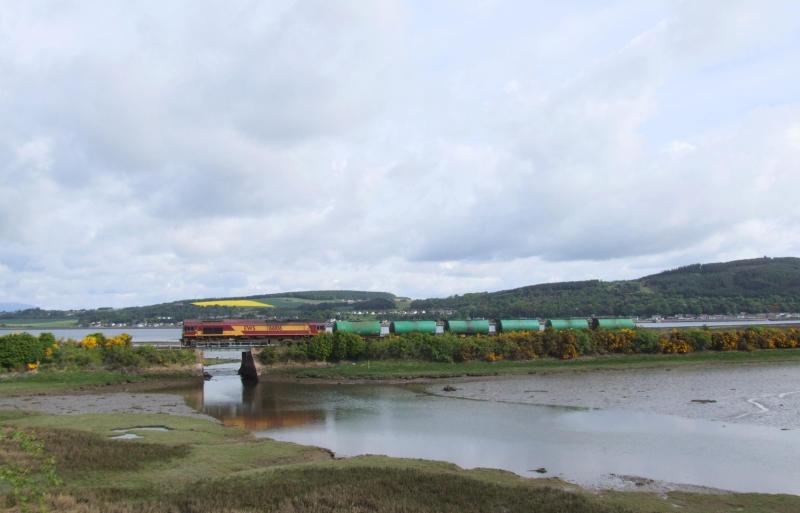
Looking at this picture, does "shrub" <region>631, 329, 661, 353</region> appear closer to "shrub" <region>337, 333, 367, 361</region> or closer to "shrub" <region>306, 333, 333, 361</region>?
"shrub" <region>337, 333, 367, 361</region>

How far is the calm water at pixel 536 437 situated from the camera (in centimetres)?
3053

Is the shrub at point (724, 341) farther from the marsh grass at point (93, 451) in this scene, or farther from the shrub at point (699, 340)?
the marsh grass at point (93, 451)

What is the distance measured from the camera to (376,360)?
281 feet

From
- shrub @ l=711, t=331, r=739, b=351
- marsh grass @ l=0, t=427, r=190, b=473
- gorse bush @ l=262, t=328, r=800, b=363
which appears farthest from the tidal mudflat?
marsh grass @ l=0, t=427, r=190, b=473

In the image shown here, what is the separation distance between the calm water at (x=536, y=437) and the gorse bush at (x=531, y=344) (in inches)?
904

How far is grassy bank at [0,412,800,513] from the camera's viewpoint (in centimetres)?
2181

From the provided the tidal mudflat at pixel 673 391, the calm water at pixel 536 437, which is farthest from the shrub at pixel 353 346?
the calm water at pixel 536 437

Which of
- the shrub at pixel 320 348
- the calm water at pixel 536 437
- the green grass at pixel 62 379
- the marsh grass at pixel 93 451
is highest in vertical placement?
the shrub at pixel 320 348

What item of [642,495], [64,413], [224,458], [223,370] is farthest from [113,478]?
[223,370]

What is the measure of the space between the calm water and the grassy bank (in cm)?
406

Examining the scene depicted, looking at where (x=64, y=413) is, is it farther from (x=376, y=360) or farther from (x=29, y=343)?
(x=376, y=360)

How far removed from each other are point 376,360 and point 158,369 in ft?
99.1

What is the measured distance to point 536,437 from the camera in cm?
3975

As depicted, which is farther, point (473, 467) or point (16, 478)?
point (473, 467)
